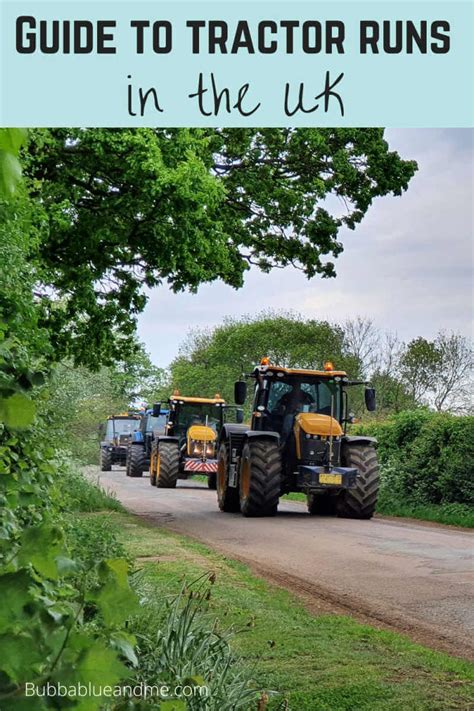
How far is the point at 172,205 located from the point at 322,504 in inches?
290

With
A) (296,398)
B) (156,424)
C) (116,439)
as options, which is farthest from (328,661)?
(116,439)

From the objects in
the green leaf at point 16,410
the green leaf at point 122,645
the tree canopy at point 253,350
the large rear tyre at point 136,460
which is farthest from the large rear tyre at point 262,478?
the tree canopy at point 253,350

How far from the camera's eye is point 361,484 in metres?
15.9

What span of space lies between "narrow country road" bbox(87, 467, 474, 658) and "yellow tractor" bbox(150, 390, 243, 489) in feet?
26.9

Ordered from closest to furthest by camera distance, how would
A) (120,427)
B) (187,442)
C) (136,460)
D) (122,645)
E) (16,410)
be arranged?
1. (16,410)
2. (122,645)
3. (187,442)
4. (136,460)
5. (120,427)

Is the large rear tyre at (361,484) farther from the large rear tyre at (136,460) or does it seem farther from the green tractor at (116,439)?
the green tractor at (116,439)

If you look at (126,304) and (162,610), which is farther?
(126,304)

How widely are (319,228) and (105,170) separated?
5246mm

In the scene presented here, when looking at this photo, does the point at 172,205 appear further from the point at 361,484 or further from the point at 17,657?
the point at 17,657

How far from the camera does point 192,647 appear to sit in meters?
4.30

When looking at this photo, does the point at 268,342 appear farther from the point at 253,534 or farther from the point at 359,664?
the point at 359,664

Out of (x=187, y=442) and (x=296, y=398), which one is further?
(x=187, y=442)

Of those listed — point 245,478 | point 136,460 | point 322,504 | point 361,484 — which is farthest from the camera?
point 136,460

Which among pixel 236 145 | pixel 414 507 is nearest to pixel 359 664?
pixel 236 145
